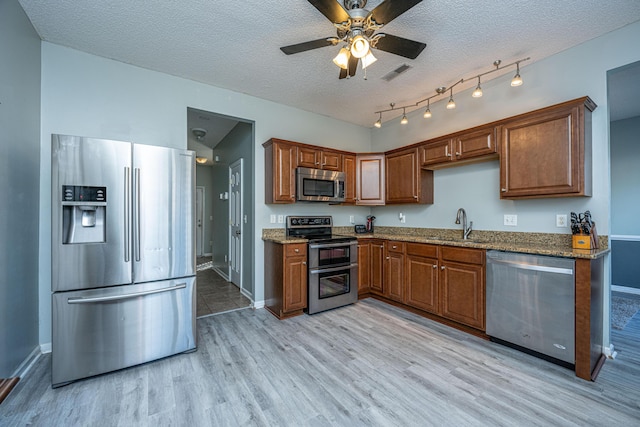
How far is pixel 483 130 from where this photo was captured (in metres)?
2.91

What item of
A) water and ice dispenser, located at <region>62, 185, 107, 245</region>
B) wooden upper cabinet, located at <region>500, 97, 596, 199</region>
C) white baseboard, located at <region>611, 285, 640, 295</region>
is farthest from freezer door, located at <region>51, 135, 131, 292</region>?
white baseboard, located at <region>611, 285, 640, 295</region>

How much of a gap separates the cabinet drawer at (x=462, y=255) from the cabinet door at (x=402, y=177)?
3.17ft

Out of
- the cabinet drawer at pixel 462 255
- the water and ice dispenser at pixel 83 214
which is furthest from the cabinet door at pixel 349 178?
the water and ice dispenser at pixel 83 214

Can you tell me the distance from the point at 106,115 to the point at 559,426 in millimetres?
4444

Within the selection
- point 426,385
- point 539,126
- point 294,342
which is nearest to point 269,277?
point 294,342

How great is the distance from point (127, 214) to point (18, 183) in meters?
0.82

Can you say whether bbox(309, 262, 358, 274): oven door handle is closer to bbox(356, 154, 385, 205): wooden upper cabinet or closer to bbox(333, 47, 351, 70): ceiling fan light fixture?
bbox(356, 154, 385, 205): wooden upper cabinet

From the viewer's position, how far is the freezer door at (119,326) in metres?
1.98

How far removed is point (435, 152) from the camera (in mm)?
3410

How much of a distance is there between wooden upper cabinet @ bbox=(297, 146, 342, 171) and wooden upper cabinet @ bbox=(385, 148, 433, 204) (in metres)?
0.82

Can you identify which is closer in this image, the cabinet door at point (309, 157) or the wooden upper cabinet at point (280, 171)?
the wooden upper cabinet at point (280, 171)

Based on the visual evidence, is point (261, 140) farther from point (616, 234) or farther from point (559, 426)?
point (616, 234)

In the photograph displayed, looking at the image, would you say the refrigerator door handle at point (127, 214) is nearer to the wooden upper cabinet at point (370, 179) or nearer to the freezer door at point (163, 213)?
the freezer door at point (163, 213)

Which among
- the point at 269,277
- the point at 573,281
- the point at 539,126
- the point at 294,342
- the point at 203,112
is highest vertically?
the point at 203,112
